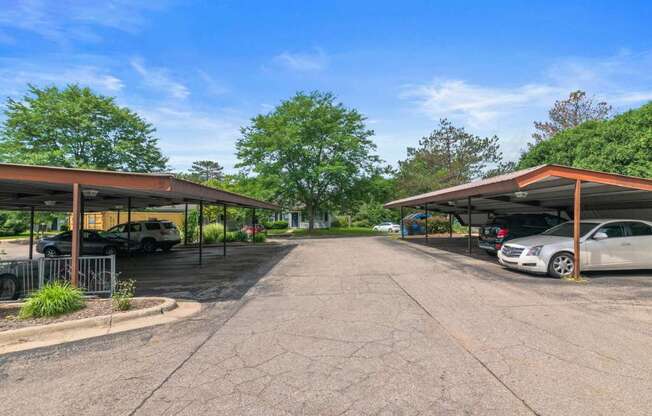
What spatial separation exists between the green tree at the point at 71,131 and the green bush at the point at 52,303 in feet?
73.3

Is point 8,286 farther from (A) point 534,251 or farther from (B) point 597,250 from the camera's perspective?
(B) point 597,250

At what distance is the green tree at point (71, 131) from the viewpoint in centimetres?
2592

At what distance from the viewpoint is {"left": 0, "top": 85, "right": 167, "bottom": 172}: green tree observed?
85.0ft

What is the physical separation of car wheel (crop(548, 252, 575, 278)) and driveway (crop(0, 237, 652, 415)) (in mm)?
1975

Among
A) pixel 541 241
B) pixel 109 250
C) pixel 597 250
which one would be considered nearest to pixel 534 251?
pixel 541 241

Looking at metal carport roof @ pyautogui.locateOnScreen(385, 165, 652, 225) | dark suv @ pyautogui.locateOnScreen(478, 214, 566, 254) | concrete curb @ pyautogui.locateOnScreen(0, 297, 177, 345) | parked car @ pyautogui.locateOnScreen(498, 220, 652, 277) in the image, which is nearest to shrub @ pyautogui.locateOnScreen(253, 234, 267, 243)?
metal carport roof @ pyautogui.locateOnScreen(385, 165, 652, 225)

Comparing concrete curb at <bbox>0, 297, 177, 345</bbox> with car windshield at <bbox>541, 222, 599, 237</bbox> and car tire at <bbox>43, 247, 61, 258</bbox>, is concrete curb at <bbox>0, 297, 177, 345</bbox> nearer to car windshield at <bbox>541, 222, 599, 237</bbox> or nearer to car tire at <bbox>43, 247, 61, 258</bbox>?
car windshield at <bbox>541, 222, 599, 237</bbox>

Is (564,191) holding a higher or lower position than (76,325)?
higher

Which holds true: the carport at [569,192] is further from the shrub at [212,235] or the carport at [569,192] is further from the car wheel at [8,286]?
the shrub at [212,235]

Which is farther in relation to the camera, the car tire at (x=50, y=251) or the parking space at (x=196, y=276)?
the car tire at (x=50, y=251)

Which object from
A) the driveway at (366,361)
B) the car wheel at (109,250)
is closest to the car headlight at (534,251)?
the driveway at (366,361)

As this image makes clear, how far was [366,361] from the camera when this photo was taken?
4285 millimetres

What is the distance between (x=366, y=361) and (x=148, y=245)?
56.9ft

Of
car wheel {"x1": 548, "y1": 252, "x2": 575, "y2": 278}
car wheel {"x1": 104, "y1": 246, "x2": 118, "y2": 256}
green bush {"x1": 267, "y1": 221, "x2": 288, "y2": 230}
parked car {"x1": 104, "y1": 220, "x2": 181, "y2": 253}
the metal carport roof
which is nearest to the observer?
the metal carport roof
